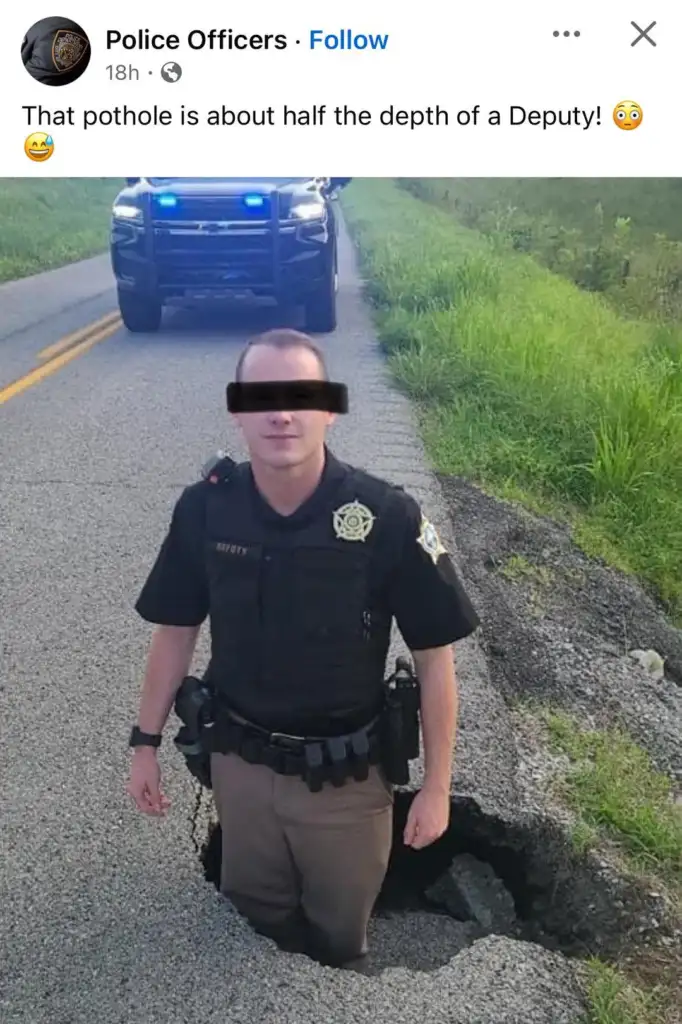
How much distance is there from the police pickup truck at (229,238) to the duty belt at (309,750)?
1.08 m

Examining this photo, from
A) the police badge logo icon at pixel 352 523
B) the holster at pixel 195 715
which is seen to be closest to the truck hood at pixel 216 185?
the police badge logo icon at pixel 352 523

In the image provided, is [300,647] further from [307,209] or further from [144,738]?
[307,209]

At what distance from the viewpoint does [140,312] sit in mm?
2812

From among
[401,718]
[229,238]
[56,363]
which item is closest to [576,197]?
[229,238]

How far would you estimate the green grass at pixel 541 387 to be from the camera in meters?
3.20

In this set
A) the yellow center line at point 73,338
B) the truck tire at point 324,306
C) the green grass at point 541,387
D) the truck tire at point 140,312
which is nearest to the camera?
the truck tire at point 324,306

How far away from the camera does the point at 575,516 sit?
3.65 m

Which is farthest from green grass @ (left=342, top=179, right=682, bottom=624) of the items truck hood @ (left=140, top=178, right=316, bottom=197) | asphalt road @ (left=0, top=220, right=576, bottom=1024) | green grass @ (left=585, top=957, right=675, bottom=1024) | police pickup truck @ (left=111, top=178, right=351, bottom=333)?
green grass @ (left=585, top=957, right=675, bottom=1024)

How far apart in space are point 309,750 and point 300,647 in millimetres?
192

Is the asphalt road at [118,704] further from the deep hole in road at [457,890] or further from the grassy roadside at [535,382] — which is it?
the grassy roadside at [535,382]
